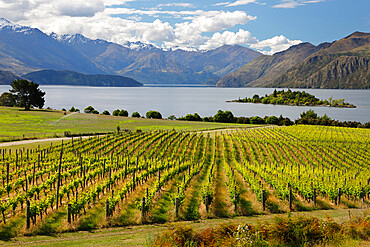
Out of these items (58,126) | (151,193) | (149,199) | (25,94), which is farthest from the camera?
(25,94)

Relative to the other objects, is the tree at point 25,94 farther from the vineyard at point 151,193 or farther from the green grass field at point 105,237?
the green grass field at point 105,237

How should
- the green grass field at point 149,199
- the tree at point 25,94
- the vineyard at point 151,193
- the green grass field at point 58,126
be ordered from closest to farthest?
1. the green grass field at point 149,199
2. the vineyard at point 151,193
3. the green grass field at point 58,126
4. the tree at point 25,94

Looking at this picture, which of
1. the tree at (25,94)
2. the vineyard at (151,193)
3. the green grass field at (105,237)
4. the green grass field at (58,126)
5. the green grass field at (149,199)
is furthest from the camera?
the tree at (25,94)

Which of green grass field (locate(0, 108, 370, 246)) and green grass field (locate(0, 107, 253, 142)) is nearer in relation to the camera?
green grass field (locate(0, 108, 370, 246))

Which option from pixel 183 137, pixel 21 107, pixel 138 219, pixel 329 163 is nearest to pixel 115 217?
pixel 138 219

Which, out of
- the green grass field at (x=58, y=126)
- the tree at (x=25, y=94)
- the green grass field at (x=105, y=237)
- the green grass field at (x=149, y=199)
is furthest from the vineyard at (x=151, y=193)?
the tree at (x=25, y=94)

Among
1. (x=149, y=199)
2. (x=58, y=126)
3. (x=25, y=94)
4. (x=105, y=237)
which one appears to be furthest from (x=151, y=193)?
(x=25, y=94)

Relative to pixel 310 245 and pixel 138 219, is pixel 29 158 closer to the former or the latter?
pixel 138 219

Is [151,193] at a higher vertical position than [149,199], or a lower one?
lower

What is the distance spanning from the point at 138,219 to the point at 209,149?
30.6 meters

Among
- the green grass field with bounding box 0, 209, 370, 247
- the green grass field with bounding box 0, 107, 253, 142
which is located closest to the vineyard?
the green grass field with bounding box 0, 209, 370, 247

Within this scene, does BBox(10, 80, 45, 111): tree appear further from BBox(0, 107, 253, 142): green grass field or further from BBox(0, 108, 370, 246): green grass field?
BBox(0, 108, 370, 246): green grass field

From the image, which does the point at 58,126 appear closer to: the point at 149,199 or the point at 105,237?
the point at 149,199

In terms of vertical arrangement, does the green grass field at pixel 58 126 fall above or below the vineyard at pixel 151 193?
above
